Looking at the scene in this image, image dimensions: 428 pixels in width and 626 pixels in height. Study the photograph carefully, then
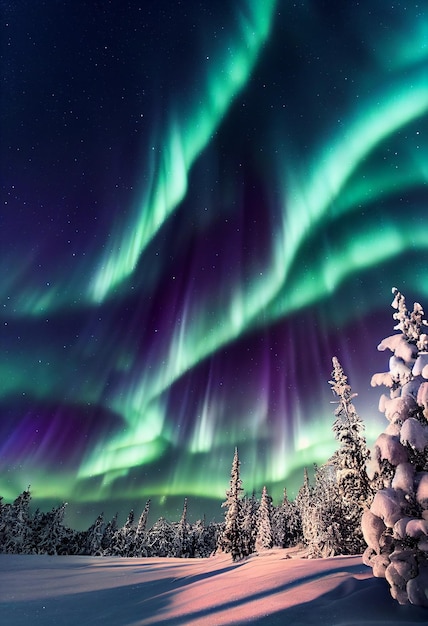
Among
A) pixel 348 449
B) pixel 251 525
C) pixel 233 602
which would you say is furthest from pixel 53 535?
pixel 233 602

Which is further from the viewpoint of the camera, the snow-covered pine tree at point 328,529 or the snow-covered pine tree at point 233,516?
the snow-covered pine tree at point 233,516

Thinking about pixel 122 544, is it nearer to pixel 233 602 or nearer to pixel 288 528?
pixel 288 528

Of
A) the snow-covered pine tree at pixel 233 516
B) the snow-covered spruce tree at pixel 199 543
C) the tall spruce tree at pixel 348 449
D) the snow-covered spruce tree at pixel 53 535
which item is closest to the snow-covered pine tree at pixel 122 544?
the snow-covered spruce tree at pixel 53 535

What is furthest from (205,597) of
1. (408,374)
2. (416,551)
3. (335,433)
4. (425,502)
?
(335,433)

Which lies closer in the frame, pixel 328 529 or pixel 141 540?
Result: pixel 328 529

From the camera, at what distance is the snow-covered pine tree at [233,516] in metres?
41.5

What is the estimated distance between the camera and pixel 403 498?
8312 mm

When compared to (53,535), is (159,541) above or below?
below

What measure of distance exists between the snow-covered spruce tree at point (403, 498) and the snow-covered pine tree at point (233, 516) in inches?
1502

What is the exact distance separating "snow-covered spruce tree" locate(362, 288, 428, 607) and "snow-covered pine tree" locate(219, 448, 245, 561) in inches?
1502

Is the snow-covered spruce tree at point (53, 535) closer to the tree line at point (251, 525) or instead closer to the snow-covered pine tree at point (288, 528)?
the tree line at point (251, 525)

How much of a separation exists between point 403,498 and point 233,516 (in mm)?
40629

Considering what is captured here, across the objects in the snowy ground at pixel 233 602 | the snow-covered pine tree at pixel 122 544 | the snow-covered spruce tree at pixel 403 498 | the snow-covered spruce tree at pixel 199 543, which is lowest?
the snow-covered spruce tree at pixel 199 543

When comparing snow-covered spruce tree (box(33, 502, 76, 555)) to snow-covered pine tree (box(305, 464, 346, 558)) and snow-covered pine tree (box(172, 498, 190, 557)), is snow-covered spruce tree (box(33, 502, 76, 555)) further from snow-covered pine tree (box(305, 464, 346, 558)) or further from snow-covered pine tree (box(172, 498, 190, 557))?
snow-covered pine tree (box(305, 464, 346, 558))
